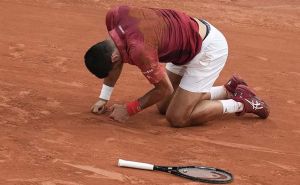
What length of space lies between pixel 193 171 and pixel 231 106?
1.62 metres

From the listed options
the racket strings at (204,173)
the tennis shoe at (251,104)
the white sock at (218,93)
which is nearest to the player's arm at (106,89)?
the white sock at (218,93)

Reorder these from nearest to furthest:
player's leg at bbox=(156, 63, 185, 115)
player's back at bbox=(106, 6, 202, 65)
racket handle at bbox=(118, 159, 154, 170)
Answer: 1. racket handle at bbox=(118, 159, 154, 170)
2. player's back at bbox=(106, 6, 202, 65)
3. player's leg at bbox=(156, 63, 185, 115)

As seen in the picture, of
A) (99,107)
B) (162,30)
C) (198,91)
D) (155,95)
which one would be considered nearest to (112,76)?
(99,107)

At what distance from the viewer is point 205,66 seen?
249 inches

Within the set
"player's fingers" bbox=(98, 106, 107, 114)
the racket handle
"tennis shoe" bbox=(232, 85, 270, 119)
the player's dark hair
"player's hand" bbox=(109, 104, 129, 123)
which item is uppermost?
the player's dark hair

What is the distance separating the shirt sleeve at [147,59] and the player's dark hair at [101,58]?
192mm

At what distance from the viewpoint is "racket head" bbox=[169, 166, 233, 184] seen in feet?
15.9

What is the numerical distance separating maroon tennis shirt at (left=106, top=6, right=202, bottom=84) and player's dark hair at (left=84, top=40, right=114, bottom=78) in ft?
0.36

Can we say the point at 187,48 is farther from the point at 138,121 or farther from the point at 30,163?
the point at 30,163

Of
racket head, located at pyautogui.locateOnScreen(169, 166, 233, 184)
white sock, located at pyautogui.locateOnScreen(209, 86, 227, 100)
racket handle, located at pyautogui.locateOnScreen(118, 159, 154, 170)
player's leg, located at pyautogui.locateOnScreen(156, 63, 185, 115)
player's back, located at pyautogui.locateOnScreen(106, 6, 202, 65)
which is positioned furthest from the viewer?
white sock, located at pyautogui.locateOnScreen(209, 86, 227, 100)

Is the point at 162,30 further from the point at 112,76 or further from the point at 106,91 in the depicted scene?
the point at 106,91

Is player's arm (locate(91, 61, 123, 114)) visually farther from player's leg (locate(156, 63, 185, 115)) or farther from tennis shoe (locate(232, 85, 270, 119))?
tennis shoe (locate(232, 85, 270, 119))

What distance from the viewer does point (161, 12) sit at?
6.04 metres

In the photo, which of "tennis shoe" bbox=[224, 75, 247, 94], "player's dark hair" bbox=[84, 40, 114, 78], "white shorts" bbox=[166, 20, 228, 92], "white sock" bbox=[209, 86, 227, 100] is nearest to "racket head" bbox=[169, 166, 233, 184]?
"player's dark hair" bbox=[84, 40, 114, 78]
